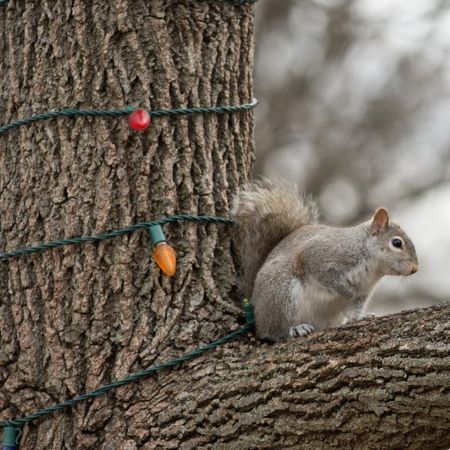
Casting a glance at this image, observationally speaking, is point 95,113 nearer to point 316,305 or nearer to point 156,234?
point 156,234

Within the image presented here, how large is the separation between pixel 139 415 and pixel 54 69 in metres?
0.87

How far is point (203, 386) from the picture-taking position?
2.46 m

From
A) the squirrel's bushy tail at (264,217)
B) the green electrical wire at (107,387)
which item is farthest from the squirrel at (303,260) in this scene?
the green electrical wire at (107,387)

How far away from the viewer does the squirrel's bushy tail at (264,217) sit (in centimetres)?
289

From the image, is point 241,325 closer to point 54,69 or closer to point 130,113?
point 130,113

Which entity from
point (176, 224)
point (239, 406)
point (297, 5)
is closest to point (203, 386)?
point (239, 406)

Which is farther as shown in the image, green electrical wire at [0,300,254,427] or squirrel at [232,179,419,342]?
squirrel at [232,179,419,342]

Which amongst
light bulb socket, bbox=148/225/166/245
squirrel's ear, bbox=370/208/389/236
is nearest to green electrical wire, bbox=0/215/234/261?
light bulb socket, bbox=148/225/166/245

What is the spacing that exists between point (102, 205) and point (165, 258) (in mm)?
202

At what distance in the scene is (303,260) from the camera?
3064mm

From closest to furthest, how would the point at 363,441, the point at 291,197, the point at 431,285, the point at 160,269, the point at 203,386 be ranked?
the point at 363,441, the point at 203,386, the point at 160,269, the point at 291,197, the point at 431,285

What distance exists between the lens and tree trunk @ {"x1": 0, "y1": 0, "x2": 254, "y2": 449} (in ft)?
8.44

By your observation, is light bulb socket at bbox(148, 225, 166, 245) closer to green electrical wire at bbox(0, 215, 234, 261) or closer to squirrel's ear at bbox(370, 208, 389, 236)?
green electrical wire at bbox(0, 215, 234, 261)

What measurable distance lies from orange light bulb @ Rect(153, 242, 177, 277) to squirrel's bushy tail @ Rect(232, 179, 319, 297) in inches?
11.6
